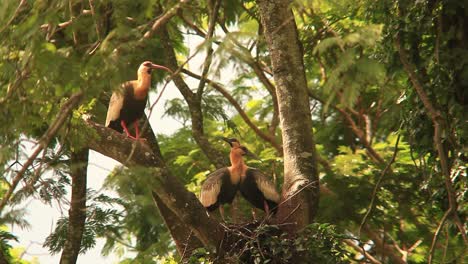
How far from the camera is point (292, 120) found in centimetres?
710

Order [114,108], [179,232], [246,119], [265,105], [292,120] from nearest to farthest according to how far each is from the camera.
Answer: [292,120] → [179,232] → [114,108] → [246,119] → [265,105]

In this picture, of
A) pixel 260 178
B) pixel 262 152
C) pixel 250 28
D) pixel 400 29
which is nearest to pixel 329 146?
pixel 262 152

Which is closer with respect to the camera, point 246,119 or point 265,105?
point 246,119

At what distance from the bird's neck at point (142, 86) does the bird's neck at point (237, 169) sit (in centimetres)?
115

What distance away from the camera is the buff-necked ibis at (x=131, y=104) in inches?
328

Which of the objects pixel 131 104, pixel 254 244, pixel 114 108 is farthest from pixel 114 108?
pixel 254 244

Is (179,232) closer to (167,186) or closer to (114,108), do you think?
(167,186)

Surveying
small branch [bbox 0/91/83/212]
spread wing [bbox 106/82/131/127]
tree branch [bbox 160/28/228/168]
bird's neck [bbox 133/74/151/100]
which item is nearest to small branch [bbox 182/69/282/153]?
tree branch [bbox 160/28/228/168]

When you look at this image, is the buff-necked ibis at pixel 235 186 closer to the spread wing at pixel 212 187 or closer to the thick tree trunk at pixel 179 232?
the spread wing at pixel 212 187

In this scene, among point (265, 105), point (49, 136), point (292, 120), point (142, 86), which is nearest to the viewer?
point (49, 136)

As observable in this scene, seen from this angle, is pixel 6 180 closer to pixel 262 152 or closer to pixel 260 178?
pixel 260 178

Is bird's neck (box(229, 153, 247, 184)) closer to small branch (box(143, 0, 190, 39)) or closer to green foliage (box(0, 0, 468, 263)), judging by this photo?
green foliage (box(0, 0, 468, 263))

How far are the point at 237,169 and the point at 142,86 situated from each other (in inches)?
51.9

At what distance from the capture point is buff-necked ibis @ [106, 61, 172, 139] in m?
8.32
